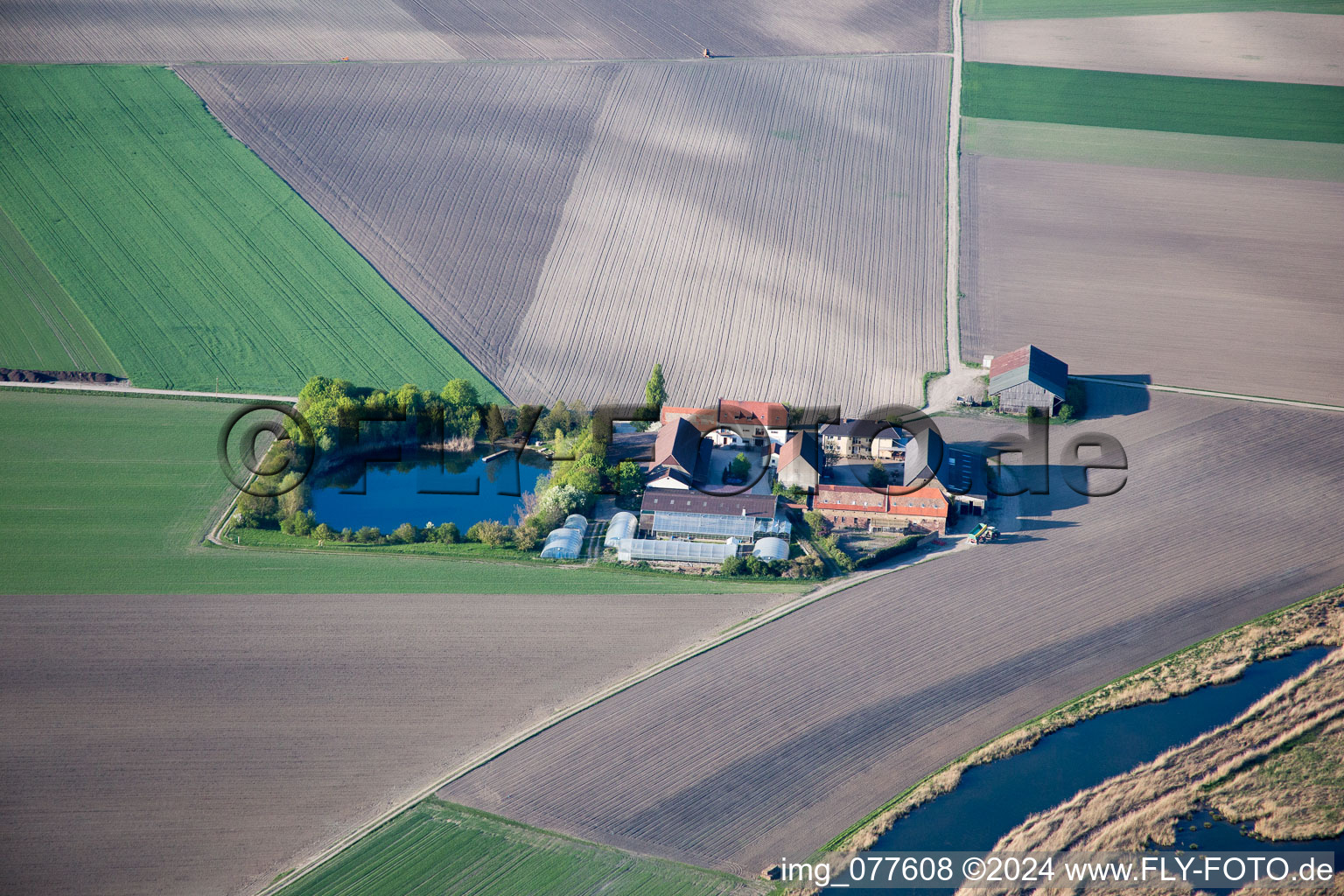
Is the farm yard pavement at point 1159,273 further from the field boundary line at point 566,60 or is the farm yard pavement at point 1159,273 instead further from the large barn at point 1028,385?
the field boundary line at point 566,60

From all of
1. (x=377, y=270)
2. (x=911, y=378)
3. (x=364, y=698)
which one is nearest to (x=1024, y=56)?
(x=911, y=378)

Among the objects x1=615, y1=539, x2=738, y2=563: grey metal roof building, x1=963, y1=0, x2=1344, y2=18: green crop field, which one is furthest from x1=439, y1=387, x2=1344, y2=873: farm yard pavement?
x1=963, y1=0, x2=1344, y2=18: green crop field

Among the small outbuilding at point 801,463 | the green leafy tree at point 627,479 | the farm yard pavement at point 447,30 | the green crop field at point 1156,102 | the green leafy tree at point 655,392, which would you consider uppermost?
the farm yard pavement at point 447,30

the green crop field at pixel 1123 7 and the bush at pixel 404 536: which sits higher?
the green crop field at pixel 1123 7

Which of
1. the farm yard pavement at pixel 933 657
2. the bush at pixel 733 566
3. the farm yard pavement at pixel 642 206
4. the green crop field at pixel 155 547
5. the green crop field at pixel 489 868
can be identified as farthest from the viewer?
the farm yard pavement at pixel 642 206

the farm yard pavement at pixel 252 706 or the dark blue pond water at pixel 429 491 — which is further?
the dark blue pond water at pixel 429 491

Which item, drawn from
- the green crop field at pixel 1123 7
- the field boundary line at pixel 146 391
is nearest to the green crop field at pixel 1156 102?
the green crop field at pixel 1123 7
